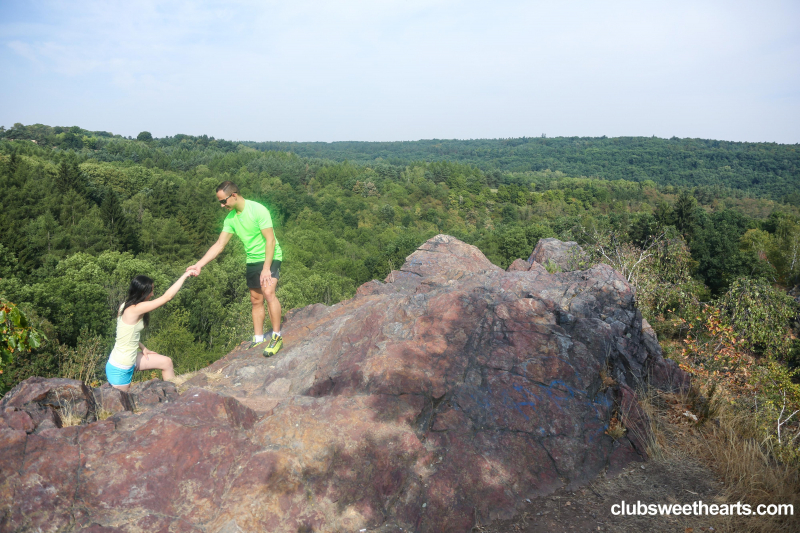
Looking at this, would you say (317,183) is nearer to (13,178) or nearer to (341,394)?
(13,178)

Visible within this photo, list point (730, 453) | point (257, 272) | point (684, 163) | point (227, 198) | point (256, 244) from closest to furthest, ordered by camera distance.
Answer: point (730, 453)
point (227, 198)
point (256, 244)
point (257, 272)
point (684, 163)

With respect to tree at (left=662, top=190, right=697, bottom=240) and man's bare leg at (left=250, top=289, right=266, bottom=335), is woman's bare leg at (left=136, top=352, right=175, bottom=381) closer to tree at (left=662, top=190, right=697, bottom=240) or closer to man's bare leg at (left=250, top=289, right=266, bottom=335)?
man's bare leg at (left=250, top=289, right=266, bottom=335)

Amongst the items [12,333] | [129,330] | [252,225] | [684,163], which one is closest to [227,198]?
[252,225]

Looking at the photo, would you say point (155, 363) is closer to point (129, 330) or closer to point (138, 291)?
point (129, 330)

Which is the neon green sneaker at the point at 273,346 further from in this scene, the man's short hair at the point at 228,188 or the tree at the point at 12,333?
the tree at the point at 12,333

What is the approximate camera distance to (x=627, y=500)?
3.55 meters

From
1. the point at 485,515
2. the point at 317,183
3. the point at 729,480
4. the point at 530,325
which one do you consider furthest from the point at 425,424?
the point at 317,183

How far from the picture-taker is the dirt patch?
129 inches

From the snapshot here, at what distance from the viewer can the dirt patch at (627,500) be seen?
10.8 ft

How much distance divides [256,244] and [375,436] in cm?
315

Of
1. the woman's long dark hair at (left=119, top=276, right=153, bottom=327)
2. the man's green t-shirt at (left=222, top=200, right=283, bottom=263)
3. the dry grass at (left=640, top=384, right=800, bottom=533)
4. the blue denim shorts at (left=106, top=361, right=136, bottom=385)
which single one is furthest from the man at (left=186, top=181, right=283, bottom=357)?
the dry grass at (left=640, top=384, right=800, bottom=533)

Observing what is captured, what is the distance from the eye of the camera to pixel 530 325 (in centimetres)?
505

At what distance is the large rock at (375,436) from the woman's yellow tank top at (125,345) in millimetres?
1031

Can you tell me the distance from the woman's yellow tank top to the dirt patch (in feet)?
12.2
